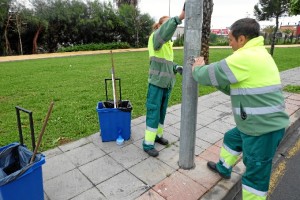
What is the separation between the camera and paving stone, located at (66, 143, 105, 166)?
131 inches

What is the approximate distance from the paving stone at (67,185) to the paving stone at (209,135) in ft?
6.52

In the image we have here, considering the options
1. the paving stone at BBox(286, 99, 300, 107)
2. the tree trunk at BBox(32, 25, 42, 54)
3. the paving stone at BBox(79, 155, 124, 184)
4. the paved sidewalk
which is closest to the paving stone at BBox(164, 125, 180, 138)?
the paved sidewalk

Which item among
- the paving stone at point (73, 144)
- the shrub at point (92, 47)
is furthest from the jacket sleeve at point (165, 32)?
the shrub at point (92, 47)

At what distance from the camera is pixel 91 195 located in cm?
266

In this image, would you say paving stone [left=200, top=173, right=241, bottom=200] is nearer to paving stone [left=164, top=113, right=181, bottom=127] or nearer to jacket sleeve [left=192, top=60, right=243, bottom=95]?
jacket sleeve [left=192, top=60, right=243, bottom=95]

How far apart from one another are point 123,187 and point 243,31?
2.04 m

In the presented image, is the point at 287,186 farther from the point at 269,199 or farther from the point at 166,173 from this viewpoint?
the point at 166,173

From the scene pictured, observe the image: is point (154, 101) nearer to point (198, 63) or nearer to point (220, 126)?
point (198, 63)

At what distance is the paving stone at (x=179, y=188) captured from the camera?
262 cm

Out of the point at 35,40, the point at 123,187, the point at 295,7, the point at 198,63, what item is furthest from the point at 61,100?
the point at 35,40

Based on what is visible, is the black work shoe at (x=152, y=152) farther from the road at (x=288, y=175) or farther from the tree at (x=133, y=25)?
the tree at (x=133, y=25)

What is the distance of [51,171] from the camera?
3.09 metres

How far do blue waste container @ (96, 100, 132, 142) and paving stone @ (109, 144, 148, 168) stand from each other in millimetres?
264

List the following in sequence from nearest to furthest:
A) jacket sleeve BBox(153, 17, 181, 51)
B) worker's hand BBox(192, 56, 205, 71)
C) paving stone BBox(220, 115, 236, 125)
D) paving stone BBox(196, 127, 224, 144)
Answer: worker's hand BBox(192, 56, 205, 71) < jacket sleeve BBox(153, 17, 181, 51) < paving stone BBox(196, 127, 224, 144) < paving stone BBox(220, 115, 236, 125)
